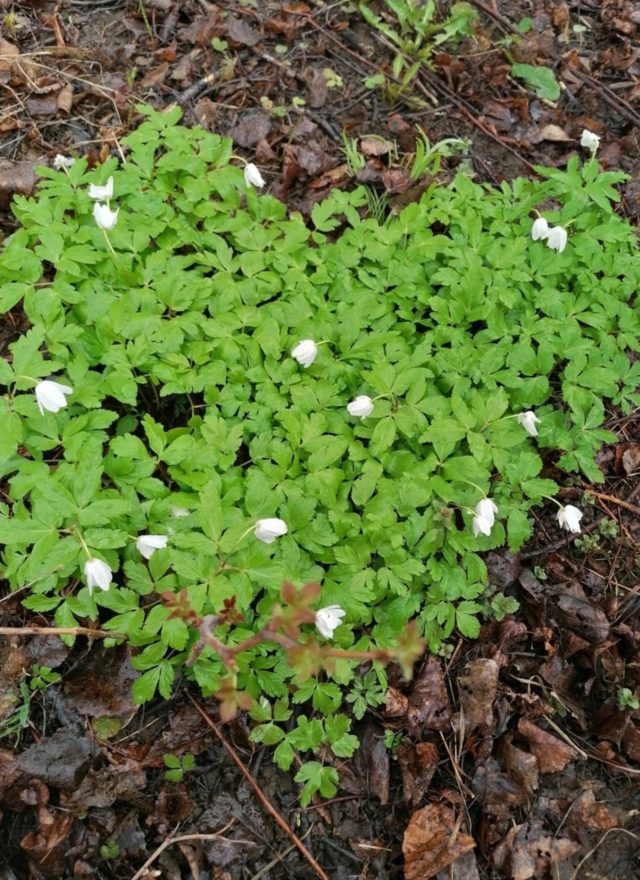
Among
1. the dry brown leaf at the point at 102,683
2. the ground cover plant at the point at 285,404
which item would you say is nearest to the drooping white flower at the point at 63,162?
the ground cover plant at the point at 285,404

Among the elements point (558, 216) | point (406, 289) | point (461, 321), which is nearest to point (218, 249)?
point (406, 289)

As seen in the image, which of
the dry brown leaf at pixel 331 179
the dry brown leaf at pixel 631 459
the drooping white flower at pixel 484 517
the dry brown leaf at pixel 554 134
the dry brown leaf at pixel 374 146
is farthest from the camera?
the dry brown leaf at pixel 554 134

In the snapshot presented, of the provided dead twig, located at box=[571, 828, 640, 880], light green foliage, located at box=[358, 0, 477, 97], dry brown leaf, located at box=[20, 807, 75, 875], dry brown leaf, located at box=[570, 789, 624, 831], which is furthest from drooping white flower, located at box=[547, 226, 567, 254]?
dry brown leaf, located at box=[20, 807, 75, 875]

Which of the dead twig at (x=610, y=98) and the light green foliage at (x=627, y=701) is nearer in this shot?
the light green foliage at (x=627, y=701)

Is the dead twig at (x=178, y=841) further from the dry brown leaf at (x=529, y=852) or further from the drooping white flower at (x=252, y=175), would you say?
the drooping white flower at (x=252, y=175)

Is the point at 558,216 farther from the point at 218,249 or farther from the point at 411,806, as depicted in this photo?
the point at 411,806

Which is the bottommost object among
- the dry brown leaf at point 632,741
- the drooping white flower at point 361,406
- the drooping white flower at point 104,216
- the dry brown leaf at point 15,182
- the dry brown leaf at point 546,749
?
the dry brown leaf at point 546,749

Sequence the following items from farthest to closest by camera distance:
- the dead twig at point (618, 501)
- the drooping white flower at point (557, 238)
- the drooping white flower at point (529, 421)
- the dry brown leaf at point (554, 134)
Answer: the dry brown leaf at point (554, 134)
the dead twig at point (618, 501)
the drooping white flower at point (557, 238)
the drooping white flower at point (529, 421)
